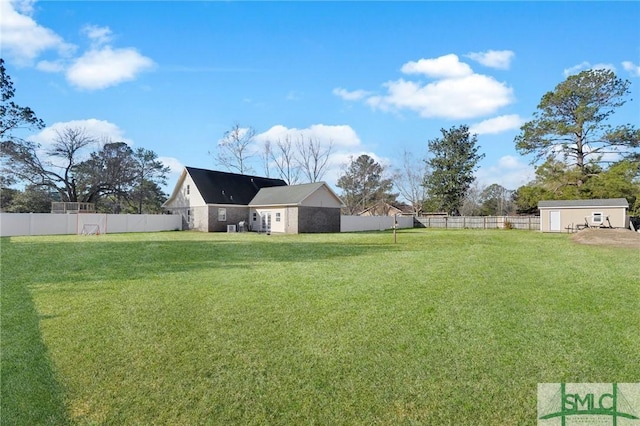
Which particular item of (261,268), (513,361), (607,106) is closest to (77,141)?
(261,268)

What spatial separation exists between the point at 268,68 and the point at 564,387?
1367 centimetres

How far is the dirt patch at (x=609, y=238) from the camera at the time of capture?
14778 mm

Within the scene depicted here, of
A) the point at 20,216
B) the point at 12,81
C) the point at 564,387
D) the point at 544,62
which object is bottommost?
the point at 564,387

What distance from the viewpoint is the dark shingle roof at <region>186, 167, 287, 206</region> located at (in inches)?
1069

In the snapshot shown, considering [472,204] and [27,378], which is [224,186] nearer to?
[27,378]

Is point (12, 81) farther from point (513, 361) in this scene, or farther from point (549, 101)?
point (549, 101)

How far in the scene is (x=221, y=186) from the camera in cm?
2853

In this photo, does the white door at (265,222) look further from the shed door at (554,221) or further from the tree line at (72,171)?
the shed door at (554,221)

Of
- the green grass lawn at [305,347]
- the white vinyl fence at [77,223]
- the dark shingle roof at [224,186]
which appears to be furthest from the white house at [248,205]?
the green grass lawn at [305,347]

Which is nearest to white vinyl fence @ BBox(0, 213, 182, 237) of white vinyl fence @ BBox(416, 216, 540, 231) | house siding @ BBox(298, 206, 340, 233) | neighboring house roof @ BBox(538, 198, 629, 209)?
house siding @ BBox(298, 206, 340, 233)

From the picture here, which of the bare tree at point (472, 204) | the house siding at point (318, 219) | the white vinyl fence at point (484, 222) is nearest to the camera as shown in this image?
the house siding at point (318, 219)

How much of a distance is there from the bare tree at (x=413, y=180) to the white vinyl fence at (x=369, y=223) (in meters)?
6.97

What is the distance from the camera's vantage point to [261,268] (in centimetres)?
850

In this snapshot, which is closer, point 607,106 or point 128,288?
point 128,288
